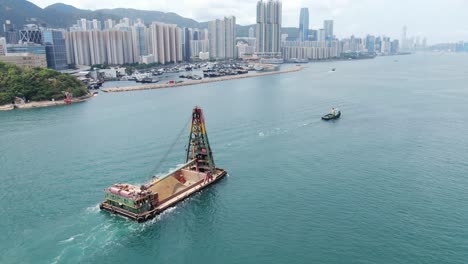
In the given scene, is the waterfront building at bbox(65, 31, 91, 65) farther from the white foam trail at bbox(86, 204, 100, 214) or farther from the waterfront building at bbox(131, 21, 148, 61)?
the white foam trail at bbox(86, 204, 100, 214)

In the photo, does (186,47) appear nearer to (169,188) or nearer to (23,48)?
(23,48)

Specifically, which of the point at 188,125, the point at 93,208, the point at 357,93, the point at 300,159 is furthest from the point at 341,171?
the point at 357,93

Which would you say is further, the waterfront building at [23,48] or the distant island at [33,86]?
the waterfront building at [23,48]

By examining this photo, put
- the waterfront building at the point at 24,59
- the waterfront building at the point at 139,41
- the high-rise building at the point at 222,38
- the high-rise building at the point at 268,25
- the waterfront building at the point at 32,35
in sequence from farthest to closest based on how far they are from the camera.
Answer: the high-rise building at the point at 222,38, the high-rise building at the point at 268,25, the waterfront building at the point at 139,41, the waterfront building at the point at 32,35, the waterfront building at the point at 24,59

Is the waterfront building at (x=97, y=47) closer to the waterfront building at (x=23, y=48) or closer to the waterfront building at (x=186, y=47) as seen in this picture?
the waterfront building at (x=23, y=48)

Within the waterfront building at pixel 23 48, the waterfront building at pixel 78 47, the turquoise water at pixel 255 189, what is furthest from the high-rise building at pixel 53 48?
the turquoise water at pixel 255 189

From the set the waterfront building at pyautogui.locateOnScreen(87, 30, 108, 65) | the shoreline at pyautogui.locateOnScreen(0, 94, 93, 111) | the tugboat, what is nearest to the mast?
the tugboat

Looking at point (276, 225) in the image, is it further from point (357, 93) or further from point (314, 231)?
point (357, 93)
